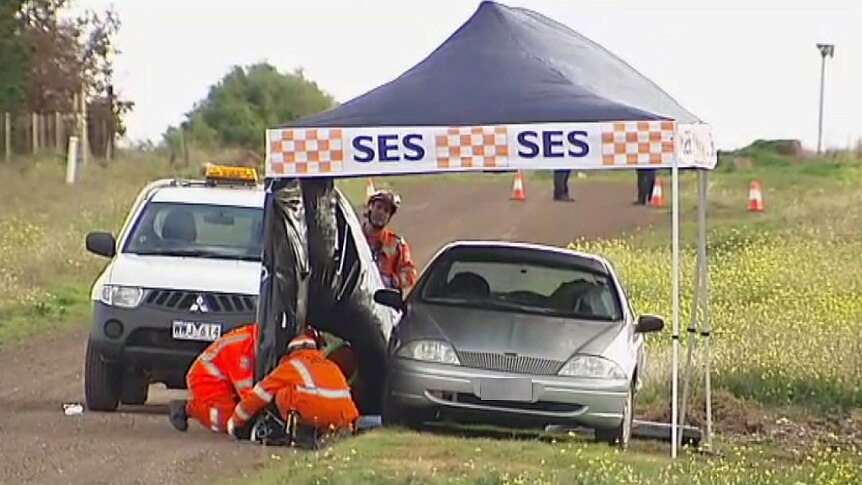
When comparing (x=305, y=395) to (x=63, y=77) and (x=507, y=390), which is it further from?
(x=63, y=77)

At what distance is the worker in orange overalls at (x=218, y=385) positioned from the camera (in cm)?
1220

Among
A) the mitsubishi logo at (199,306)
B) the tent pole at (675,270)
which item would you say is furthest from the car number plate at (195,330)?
the tent pole at (675,270)

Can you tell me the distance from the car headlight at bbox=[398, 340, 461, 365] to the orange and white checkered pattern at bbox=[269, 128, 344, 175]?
5.89 ft

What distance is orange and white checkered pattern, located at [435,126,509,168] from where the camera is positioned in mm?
10695

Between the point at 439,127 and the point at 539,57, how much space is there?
1.26 metres

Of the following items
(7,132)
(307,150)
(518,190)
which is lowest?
(518,190)

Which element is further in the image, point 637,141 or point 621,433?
point 621,433

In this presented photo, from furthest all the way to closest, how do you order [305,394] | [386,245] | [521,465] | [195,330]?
[386,245] < [195,330] < [305,394] < [521,465]

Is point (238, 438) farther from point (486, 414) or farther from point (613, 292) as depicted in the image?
point (613, 292)

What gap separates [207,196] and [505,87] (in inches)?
182

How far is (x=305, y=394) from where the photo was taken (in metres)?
11.6

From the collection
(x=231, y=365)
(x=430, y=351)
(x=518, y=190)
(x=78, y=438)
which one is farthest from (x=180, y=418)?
(x=518, y=190)

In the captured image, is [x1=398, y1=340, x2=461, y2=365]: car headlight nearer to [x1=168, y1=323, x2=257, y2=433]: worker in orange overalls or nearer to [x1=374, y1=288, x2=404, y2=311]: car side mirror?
[x1=374, y1=288, x2=404, y2=311]: car side mirror

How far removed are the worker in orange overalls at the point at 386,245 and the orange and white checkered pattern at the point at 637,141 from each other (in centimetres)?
354
